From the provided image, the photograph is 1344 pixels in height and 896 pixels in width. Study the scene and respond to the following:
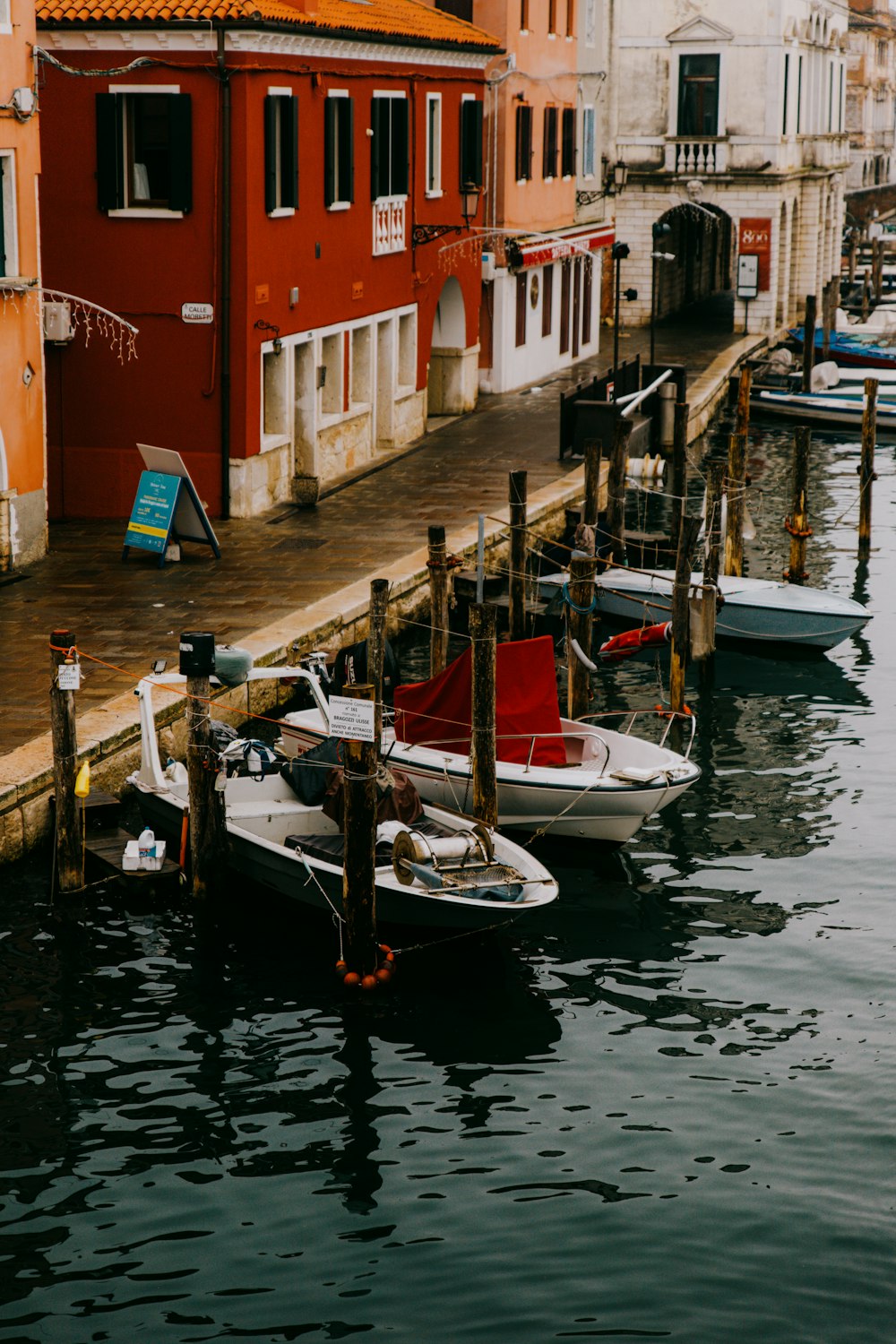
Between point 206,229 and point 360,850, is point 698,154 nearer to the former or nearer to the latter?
point 206,229

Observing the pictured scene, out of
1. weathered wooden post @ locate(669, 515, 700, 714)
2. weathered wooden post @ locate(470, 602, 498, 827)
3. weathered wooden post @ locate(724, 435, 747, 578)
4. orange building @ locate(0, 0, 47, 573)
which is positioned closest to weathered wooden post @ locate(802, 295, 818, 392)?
weathered wooden post @ locate(724, 435, 747, 578)

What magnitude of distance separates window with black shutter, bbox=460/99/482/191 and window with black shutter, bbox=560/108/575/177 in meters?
7.67

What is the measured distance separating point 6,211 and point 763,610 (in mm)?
10913

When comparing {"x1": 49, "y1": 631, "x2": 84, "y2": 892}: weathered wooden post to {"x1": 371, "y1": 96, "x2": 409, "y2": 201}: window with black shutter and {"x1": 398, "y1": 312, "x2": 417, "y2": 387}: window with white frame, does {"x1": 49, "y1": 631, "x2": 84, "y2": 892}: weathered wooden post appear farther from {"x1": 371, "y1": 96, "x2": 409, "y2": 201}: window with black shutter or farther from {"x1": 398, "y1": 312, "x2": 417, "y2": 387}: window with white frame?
{"x1": 398, "y1": 312, "x2": 417, "y2": 387}: window with white frame

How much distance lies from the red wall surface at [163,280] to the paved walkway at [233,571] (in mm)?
1085

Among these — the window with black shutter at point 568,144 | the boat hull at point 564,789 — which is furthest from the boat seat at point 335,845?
the window with black shutter at point 568,144

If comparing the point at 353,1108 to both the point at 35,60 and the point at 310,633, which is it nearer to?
the point at 310,633

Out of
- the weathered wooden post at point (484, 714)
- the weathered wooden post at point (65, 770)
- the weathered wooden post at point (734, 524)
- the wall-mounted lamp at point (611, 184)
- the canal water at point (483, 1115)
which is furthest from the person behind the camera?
the wall-mounted lamp at point (611, 184)

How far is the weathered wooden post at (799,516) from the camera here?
27.5 meters

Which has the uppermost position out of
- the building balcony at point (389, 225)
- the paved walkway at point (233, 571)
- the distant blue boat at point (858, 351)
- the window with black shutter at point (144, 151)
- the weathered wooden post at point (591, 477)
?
the window with black shutter at point (144, 151)

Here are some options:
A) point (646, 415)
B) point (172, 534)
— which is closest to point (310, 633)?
point (172, 534)

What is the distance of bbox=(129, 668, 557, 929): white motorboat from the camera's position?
14.5 m

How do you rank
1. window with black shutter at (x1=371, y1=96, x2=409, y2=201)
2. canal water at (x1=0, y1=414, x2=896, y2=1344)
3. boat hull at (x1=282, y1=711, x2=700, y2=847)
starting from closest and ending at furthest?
canal water at (x1=0, y1=414, x2=896, y2=1344) < boat hull at (x1=282, y1=711, x2=700, y2=847) < window with black shutter at (x1=371, y1=96, x2=409, y2=201)

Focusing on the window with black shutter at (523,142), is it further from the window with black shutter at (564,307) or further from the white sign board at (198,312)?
the white sign board at (198,312)
